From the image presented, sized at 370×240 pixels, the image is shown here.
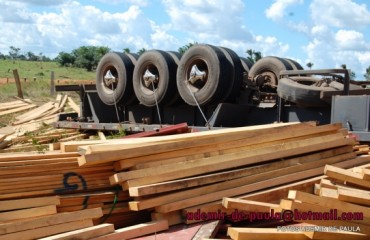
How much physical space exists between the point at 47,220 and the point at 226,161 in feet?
6.24

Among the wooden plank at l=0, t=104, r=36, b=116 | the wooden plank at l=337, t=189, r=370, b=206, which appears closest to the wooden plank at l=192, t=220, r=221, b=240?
the wooden plank at l=337, t=189, r=370, b=206

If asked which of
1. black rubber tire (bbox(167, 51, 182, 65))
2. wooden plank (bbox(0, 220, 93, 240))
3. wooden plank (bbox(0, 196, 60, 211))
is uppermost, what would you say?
black rubber tire (bbox(167, 51, 182, 65))

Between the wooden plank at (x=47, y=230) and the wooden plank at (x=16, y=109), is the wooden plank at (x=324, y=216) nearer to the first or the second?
the wooden plank at (x=47, y=230)

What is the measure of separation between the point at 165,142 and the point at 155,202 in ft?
2.38

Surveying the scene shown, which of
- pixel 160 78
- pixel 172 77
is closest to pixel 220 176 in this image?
pixel 172 77

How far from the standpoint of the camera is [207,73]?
9164 mm

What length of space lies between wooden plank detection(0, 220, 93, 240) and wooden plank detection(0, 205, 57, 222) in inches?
5.8

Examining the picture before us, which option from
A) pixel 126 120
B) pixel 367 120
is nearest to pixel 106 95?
pixel 126 120

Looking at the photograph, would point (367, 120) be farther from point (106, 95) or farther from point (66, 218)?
point (106, 95)

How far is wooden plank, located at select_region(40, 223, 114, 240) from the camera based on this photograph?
4.38 meters

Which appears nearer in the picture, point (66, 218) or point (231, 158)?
point (66, 218)

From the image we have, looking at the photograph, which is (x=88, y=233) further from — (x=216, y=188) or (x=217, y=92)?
(x=217, y=92)

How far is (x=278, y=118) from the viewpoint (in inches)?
336

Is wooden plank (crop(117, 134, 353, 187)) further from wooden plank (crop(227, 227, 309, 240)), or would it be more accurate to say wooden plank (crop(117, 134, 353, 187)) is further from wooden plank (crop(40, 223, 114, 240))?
wooden plank (crop(227, 227, 309, 240))
